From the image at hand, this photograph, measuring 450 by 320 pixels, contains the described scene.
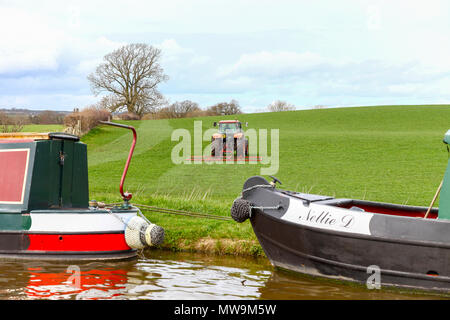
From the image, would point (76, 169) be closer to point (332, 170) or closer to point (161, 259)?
point (161, 259)

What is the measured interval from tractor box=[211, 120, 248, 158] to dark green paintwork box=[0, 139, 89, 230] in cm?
1816

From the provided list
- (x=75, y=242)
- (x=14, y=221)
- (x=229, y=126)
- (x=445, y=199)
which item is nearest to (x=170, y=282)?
(x=75, y=242)

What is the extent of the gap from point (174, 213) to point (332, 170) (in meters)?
13.9

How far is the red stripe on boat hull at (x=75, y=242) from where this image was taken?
9.22 m

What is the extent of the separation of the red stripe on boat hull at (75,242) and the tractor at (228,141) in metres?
19.3

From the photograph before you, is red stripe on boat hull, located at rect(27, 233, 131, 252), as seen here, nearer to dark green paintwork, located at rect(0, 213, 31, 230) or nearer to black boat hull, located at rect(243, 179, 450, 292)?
dark green paintwork, located at rect(0, 213, 31, 230)

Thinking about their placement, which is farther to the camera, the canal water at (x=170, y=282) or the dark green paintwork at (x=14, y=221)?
the dark green paintwork at (x=14, y=221)

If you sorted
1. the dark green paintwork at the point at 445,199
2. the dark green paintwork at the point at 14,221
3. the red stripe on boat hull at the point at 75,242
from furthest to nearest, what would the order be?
the dark green paintwork at the point at 14,221, the red stripe on boat hull at the point at 75,242, the dark green paintwork at the point at 445,199

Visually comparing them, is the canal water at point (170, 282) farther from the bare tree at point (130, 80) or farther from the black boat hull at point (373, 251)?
the bare tree at point (130, 80)

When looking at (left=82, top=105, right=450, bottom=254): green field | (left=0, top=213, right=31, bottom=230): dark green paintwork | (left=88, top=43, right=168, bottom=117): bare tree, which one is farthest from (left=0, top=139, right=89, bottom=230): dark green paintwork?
(left=88, top=43, right=168, bottom=117): bare tree

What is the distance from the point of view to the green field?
11.0 meters

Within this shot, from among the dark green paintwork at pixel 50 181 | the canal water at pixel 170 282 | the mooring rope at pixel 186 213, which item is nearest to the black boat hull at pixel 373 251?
the canal water at pixel 170 282

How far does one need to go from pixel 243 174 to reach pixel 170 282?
15389 mm

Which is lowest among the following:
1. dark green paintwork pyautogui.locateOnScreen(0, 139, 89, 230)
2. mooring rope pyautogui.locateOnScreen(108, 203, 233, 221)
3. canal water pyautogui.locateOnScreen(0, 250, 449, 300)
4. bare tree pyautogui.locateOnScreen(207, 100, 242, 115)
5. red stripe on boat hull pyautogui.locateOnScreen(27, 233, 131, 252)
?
canal water pyautogui.locateOnScreen(0, 250, 449, 300)
